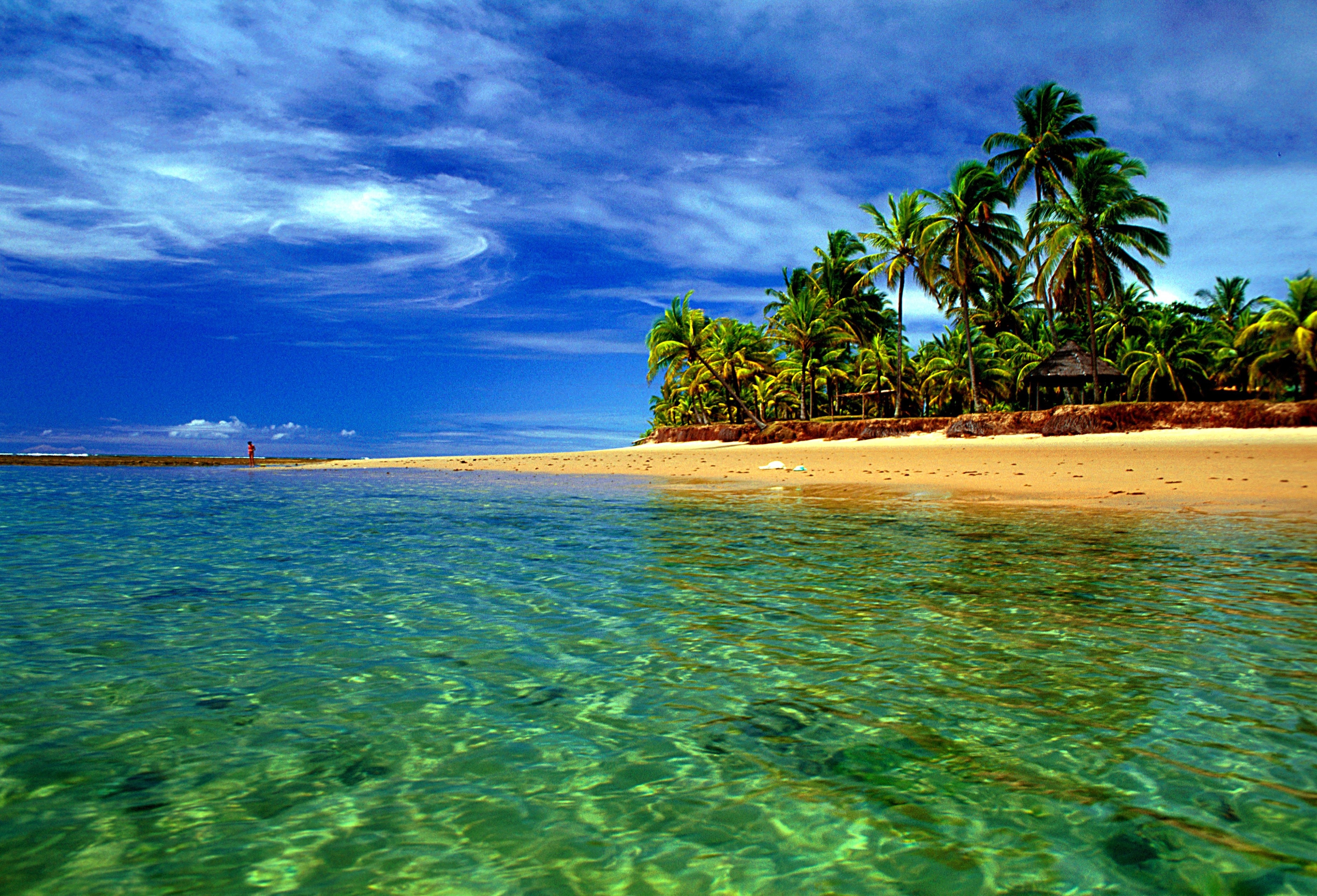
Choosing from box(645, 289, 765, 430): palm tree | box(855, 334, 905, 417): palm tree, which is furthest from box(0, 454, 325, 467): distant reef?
box(855, 334, 905, 417): palm tree

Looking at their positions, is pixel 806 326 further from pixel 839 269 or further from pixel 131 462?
pixel 131 462

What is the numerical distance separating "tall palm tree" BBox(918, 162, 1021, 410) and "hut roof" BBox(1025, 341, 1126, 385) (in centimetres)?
494

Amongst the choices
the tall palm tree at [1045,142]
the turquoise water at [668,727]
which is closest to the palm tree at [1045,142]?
the tall palm tree at [1045,142]

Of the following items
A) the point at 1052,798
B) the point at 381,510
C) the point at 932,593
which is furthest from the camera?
the point at 381,510

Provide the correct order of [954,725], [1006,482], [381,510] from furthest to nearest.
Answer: [1006,482], [381,510], [954,725]

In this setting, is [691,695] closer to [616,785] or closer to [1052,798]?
[616,785]

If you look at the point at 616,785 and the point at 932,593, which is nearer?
the point at 616,785

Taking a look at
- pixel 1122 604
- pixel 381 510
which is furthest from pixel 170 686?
pixel 381 510

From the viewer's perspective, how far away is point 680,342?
148 feet

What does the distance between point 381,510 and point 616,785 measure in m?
10.9

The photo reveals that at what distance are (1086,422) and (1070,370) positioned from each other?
1664 centimetres

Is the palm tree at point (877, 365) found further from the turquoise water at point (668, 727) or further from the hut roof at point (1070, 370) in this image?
the turquoise water at point (668, 727)

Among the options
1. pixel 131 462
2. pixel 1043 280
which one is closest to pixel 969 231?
pixel 1043 280

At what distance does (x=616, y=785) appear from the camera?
101 inches
